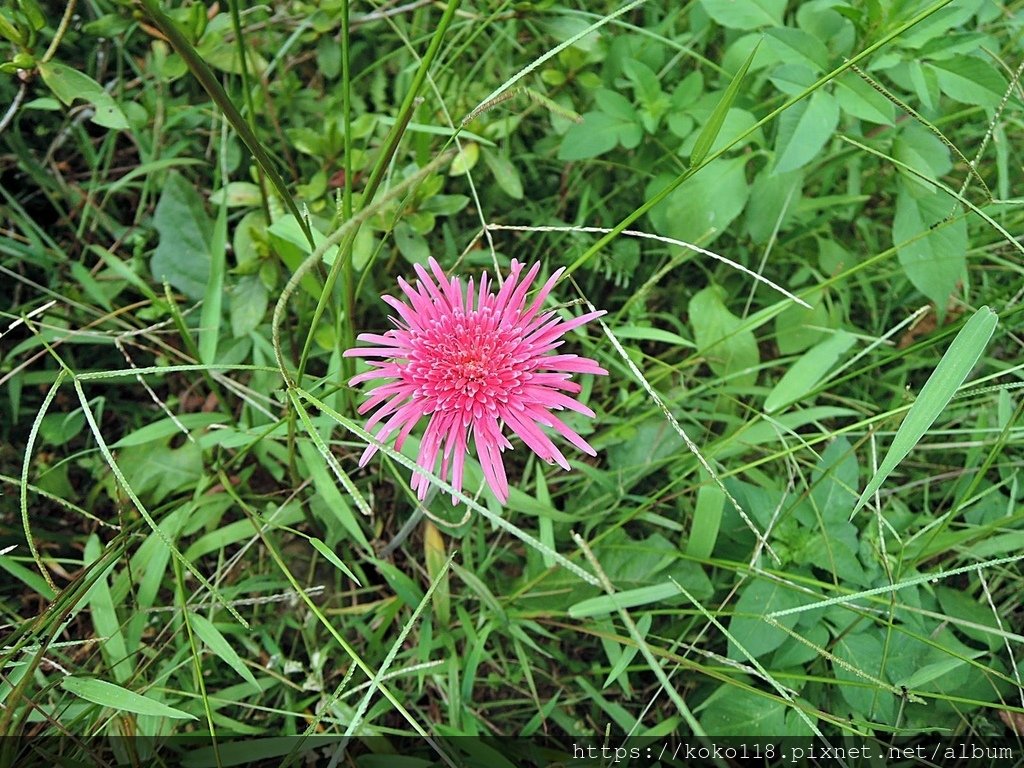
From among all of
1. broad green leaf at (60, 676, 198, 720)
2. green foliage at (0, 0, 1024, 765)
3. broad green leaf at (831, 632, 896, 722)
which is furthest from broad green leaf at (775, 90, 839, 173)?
broad green leaf at (60, 676, 198, 720)

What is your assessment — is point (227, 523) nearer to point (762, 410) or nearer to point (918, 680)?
point (762, 410)

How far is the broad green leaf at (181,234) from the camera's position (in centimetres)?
169

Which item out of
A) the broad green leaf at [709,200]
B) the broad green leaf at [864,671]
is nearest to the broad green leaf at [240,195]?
the broad green leaf at [709,200]

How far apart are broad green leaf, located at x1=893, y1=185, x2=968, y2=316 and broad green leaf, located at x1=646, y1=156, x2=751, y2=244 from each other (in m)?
0.36

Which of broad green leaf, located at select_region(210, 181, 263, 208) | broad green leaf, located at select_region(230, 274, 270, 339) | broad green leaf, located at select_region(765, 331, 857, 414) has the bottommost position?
broad green leaf, located at select_region(765, 331, 857, 414)

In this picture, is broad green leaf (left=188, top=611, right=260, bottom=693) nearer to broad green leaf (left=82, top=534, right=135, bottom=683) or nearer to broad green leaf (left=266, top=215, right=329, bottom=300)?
broad green leaf (left=82, top=534, right=135, bottom=683)

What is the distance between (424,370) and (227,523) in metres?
0.85

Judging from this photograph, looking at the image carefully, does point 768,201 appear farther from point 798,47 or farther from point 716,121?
point 716,121

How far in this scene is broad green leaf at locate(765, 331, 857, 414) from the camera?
5.04 feet

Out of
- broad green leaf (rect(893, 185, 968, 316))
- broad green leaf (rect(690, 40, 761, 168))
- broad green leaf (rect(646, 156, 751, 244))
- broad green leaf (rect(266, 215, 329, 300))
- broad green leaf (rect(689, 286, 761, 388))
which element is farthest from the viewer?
broad green leaf (rect(689, 286, 761, 388))

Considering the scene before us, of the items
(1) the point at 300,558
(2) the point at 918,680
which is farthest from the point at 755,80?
(1) the point at 300,558

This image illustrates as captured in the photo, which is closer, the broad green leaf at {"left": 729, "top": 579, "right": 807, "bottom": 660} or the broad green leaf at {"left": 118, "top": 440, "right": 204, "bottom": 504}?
the broad green leaf at {"left": 729, "top": 579, "right": 807, "bottom": 660}

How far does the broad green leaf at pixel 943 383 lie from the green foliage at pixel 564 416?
1.00 feet

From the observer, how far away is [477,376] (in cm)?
114
